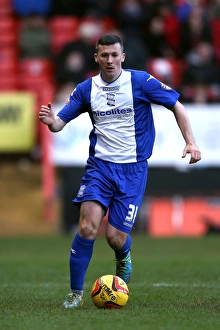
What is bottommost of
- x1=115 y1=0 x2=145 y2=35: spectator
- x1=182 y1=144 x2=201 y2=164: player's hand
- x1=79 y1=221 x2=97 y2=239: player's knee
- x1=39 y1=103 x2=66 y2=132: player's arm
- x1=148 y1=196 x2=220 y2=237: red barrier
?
x1=148 y1=196 x2=220 y2=237: red barrier

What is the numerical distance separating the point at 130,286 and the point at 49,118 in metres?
2.24

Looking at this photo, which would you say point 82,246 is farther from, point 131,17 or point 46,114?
point 131,17

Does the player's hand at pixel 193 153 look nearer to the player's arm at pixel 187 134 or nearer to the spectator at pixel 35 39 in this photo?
the player's arm at pixel 187 134

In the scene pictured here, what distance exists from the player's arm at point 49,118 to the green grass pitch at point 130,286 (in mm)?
1517

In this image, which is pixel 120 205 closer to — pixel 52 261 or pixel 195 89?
pixel 52 261

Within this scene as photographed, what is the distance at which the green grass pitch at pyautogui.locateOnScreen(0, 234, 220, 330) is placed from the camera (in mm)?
6168

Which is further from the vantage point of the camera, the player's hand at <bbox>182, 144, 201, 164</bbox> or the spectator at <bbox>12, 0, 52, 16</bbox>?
the spectator at <bbox>12, 0, 52, 16</bbox>

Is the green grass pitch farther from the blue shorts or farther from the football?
the blue shorts

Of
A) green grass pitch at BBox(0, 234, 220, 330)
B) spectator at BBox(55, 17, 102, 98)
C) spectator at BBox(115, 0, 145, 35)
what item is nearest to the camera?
green grass pitch at BBox(0, 234, 220, 330)

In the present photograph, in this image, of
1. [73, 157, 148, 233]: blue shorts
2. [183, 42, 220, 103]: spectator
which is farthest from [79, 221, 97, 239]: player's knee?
[183, 42, 220, 103]: spectator

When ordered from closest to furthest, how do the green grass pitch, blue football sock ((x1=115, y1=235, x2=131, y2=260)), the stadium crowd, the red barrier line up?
the green grass pitch < blue football sock ((x1=115, y1=235, x2=131, y2=260)) < the red barrier < the stadium crowd

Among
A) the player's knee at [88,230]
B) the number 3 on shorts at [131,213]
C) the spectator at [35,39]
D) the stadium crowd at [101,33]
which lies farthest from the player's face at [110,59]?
the spectator at [35,39]

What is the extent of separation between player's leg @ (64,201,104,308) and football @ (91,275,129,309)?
7.7 inches

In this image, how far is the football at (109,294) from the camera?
6961 millimetres
